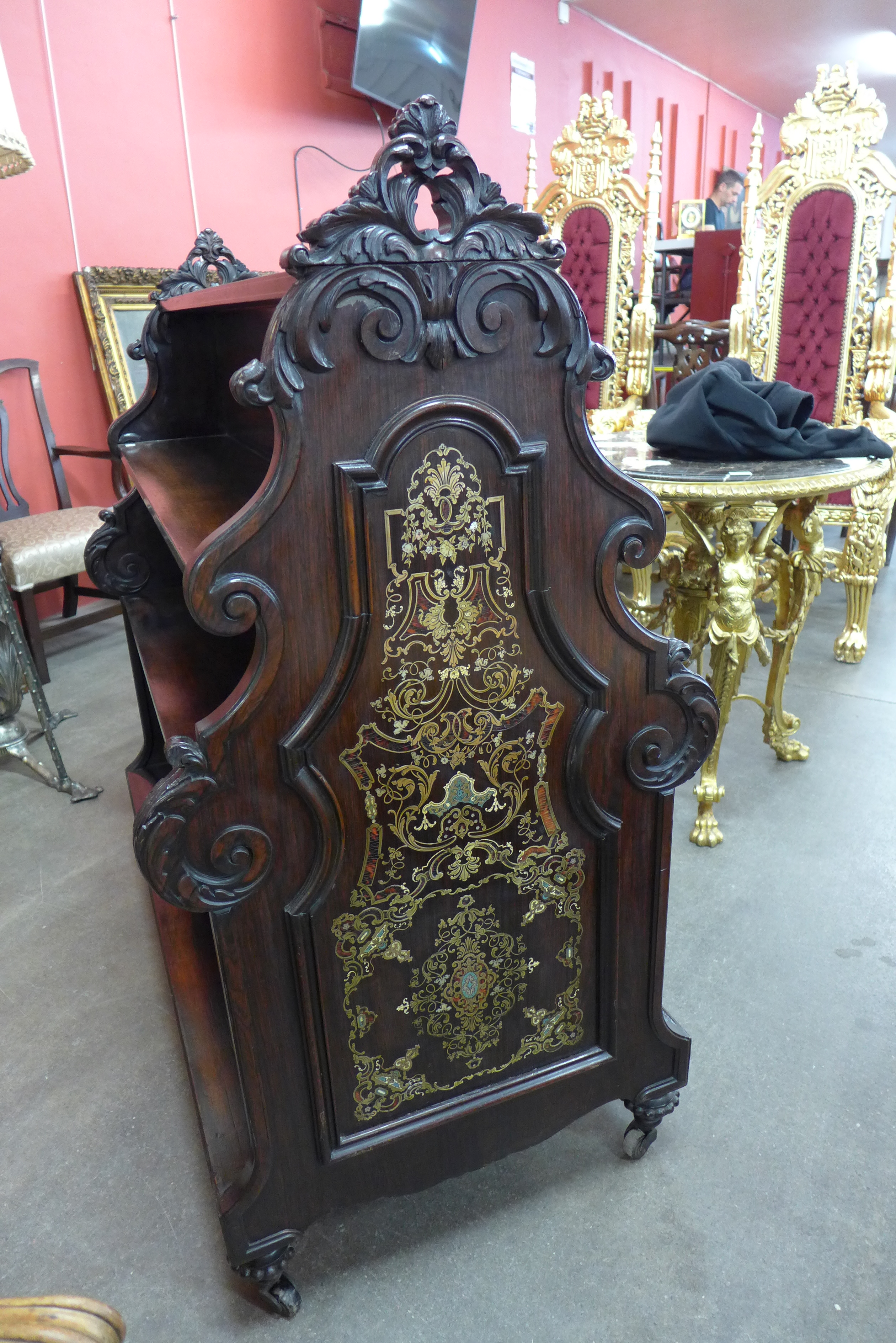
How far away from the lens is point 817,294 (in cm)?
299

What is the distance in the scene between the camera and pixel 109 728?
263 cm

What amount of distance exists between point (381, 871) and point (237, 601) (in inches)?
13.7

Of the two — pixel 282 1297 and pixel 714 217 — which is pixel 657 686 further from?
pixel 714 217

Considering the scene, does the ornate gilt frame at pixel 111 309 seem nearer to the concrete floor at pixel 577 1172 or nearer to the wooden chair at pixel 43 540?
the wooden chair at pixel 43 540

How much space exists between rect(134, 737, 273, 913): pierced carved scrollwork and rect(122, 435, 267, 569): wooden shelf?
20 cm

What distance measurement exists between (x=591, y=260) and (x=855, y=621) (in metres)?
1.75

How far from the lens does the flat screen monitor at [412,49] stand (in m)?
3.96

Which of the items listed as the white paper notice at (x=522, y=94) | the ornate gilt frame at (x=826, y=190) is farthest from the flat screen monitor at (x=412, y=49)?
the ornate gilt frame at (x=826, y=190)

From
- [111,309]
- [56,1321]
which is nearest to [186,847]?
[56,1321]

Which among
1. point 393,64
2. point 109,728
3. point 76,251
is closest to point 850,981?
point 109,728

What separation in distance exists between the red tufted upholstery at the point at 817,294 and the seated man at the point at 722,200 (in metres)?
4.60

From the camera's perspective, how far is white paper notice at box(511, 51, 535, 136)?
5.24 metres

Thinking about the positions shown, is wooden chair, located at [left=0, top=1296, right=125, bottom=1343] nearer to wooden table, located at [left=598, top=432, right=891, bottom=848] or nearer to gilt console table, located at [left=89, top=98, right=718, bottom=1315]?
gilt console table, located at [left=89, top=98, right=718, bottom=1315]

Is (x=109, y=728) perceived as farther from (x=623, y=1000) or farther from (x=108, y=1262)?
(x=623, y=1000)
